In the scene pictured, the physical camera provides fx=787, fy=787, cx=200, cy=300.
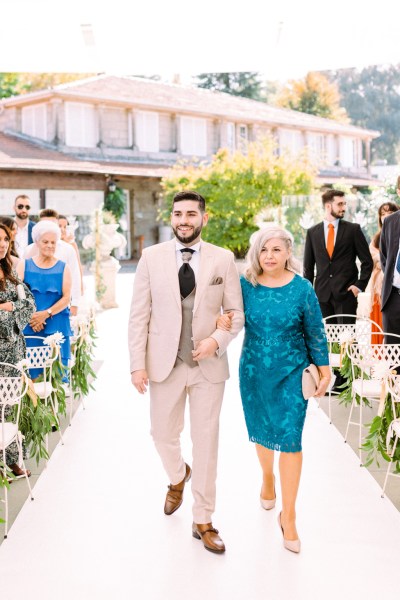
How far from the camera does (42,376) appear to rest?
20.4 feet

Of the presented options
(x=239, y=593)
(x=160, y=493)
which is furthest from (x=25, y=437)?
(x=239, y=593)

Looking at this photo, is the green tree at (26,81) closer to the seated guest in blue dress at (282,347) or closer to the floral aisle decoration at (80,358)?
the floral aisle decoration at (80,358)

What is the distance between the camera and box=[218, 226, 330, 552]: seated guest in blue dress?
4.00 metres

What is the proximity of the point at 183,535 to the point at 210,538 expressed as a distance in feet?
0.92

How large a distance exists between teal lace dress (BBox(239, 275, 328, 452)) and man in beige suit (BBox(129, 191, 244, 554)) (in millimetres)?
129

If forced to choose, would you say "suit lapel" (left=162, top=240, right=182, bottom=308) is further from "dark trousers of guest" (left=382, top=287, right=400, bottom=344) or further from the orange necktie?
the orange necktie

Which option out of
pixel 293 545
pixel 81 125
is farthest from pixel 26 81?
pixel 293 545

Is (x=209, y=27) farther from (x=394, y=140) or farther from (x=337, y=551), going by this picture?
(x=394, y=140)

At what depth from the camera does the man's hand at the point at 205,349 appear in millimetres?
3934

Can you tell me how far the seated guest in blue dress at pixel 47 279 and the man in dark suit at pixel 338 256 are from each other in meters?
2.54

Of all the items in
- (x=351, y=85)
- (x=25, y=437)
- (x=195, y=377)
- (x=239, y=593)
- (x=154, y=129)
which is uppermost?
(x=351, y=85)

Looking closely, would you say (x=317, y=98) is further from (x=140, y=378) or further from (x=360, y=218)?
(x=140, y=378)

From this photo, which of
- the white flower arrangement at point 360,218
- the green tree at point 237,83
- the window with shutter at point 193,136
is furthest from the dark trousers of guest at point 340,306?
the green tree at point 237,83

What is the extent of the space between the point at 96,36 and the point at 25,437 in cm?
478
